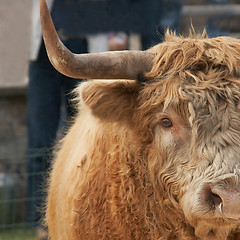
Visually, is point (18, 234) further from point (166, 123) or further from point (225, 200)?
point (225, 200)

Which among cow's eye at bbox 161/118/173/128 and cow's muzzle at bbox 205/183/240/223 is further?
cow's eye at bbox 161/118/173/128

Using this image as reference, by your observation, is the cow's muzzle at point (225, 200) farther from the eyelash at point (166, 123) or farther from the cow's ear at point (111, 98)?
the cow's ear at point (111, 98)

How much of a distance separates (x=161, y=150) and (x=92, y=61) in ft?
2.21

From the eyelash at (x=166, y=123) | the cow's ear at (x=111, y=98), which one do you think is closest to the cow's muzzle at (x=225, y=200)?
the eyelash at (x=166, y=123)

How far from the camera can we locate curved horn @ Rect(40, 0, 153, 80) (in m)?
3.32

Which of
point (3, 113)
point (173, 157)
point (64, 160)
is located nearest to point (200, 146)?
point (173, 157)

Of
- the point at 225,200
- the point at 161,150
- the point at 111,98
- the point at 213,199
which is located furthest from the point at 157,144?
the point at 225,200

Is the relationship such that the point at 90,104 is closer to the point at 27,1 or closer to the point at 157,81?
the point at 157,81

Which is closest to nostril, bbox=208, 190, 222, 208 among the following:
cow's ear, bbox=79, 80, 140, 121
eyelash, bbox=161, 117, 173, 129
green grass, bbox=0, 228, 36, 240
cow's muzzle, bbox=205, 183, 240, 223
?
cow's muzzle, bbox=205, 183, 240, 223

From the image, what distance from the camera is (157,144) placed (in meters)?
3.72

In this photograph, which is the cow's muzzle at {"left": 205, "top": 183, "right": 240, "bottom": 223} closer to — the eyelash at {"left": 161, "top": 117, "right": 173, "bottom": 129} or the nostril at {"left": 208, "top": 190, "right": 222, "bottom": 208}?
the nostril at {"left": 208, "top": 190, "right": 222, "bottom": 208}

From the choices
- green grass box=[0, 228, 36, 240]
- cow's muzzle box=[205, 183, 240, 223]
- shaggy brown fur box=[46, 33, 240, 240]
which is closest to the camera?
cow's muzzle box=[205, 183, 240, 223]

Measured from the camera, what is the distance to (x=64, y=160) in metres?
4.47

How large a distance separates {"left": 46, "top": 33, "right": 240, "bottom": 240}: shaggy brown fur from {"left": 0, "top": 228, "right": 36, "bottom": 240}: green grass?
2961 millimetres
